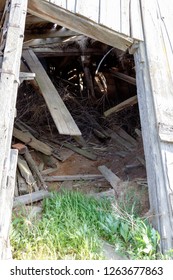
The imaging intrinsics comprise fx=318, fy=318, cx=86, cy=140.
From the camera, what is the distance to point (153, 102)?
12.3ft

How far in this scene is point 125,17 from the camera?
3975 mm

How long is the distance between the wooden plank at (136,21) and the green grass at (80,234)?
6.92 feet

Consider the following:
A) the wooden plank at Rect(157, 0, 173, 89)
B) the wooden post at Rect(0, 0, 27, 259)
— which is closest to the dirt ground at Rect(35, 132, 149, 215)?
the wooden plank at Rect(157, 0, 173, 89)

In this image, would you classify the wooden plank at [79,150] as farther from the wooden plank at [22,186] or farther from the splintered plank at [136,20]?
the splintered plank at [136,20]

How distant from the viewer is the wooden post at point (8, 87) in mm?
2713

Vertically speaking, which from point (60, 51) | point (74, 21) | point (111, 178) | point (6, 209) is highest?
point (60, 51)

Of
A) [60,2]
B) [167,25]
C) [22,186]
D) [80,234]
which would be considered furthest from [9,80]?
[167,25]

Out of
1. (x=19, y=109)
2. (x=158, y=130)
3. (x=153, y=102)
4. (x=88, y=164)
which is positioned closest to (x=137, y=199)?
(x=158, y=130)

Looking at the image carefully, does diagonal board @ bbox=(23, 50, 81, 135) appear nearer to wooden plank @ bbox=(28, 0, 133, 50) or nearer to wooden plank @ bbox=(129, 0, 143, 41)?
wooden plank @ bbox=(28, 0, 133, 50)

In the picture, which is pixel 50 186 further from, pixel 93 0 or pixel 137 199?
pixel 93 0

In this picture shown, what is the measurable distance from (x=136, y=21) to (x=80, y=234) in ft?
8.72

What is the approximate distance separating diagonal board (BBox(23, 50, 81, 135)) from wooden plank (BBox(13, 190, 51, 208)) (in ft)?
3.31

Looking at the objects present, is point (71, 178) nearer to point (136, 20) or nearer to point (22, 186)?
point (22, 186)

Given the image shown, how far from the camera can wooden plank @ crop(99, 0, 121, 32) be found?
148 inches
